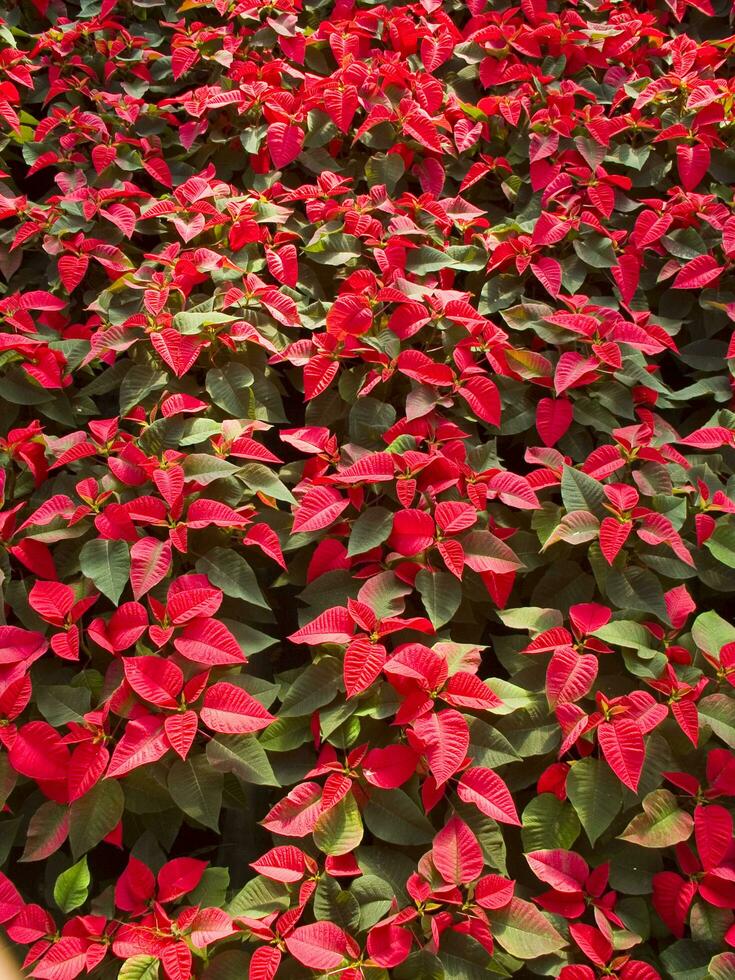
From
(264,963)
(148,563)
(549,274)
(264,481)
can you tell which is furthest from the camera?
(549,274)

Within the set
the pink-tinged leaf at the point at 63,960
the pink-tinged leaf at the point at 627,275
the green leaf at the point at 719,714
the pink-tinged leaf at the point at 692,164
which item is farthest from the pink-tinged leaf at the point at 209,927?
the pink-tinged leaf at the point at 692,164

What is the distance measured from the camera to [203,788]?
0.90 metres

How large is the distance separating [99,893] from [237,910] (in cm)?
19

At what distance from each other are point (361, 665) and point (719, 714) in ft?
1.30

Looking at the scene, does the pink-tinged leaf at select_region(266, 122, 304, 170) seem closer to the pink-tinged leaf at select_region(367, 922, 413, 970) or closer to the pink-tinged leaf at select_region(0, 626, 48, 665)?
the pink-tinged leaf at select_region(0, 626, 48, 665)

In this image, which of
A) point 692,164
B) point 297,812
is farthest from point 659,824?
point 692,164

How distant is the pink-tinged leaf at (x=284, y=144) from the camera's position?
1.54 metres

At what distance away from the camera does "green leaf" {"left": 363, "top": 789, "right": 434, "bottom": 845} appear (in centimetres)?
89

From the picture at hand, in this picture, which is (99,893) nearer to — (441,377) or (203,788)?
(203,788)

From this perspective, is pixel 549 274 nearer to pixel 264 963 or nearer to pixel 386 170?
pixel 386 170

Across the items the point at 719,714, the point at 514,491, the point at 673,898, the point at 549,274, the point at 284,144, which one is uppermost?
the point at 284,144

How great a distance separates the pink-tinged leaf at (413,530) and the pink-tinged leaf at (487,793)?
0.91ft

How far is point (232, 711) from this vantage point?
0.92 metres

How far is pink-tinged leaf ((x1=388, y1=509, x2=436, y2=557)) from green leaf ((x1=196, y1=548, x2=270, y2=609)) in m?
0.19
